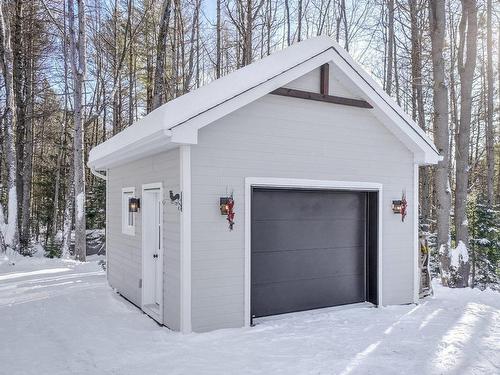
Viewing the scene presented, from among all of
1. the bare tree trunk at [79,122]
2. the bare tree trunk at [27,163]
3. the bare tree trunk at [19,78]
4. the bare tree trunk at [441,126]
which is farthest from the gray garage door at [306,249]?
the bare tree trunk at [19,78]

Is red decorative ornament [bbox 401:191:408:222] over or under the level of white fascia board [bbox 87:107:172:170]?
under

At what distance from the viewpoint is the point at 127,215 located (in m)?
7.02

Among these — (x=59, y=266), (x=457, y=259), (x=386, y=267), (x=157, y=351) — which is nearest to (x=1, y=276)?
(x=59, y=266)

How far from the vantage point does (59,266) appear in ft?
34.4

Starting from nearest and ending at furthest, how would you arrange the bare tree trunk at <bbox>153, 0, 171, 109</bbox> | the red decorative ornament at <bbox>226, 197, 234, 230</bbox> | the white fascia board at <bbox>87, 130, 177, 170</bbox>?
the white fascia board at <bbox>87, 130, 177, 170</bbox> < the red decorative ornament at <bbox>226, 197, 234, 230</bbox> < the bare tree trunk at <bbox>153, 0, 171, 109</bbox>

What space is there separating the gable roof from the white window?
57 cm

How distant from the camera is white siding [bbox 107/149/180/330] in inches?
198

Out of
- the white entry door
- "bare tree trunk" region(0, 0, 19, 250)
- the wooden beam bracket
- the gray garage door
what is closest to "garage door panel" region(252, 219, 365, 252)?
the gray garage door

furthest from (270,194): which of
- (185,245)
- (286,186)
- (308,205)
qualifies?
(185,245)

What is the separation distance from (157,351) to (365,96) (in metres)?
4.48

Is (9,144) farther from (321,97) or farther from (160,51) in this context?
(321,97)

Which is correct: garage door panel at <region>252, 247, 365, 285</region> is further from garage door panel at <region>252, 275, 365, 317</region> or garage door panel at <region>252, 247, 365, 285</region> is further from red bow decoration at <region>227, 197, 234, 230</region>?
red bow decoration at <region>227, 197, 234, 230</region>

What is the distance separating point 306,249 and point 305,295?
2.21ft

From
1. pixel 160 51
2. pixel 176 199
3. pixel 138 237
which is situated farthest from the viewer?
pixel 160 51
